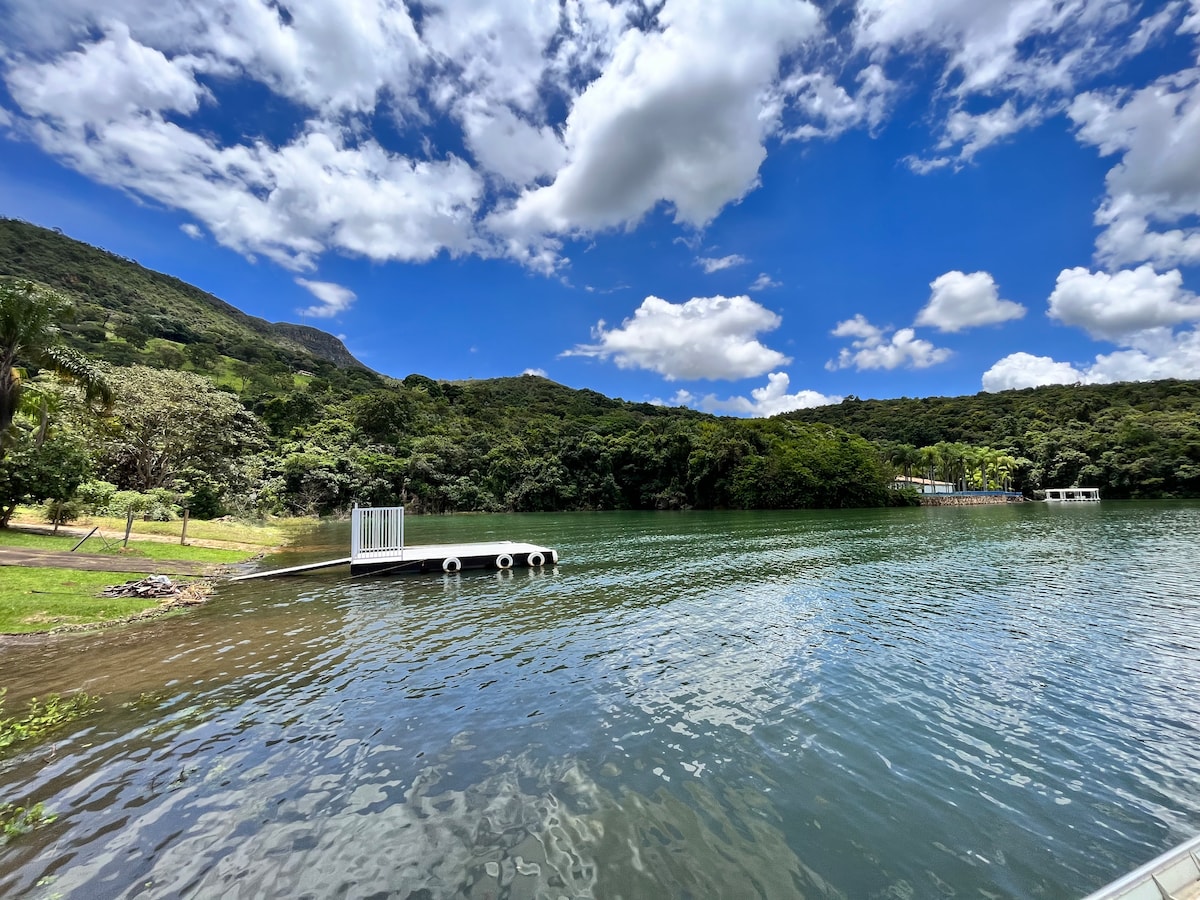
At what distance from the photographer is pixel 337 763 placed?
24.1 ft

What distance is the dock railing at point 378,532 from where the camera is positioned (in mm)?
23781

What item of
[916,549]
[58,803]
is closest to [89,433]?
[58,803]

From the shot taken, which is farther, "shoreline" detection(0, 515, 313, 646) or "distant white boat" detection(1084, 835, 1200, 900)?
"shoreline" detection(0, 515, 313, 646)

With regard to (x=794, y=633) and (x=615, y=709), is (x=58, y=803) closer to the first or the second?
(x=615, y=709)

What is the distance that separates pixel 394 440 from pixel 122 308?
291 ft

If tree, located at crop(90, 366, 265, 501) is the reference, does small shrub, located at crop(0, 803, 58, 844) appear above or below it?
below

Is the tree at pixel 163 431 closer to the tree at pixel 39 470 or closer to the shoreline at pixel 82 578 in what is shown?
the shoreline at pixel 82 578

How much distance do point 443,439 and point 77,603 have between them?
226ft

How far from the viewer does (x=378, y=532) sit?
978 inches

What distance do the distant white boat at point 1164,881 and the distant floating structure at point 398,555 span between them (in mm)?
22845

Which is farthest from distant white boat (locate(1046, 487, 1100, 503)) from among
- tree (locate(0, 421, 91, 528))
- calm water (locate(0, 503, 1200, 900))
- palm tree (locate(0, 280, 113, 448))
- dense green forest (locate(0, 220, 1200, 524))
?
palm tree (locate(0, 280, 113, 448))

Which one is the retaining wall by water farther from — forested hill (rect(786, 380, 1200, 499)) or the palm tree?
the palm tree

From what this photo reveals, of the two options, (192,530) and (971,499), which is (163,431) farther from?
(971,499)

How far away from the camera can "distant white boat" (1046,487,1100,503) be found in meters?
89.2
